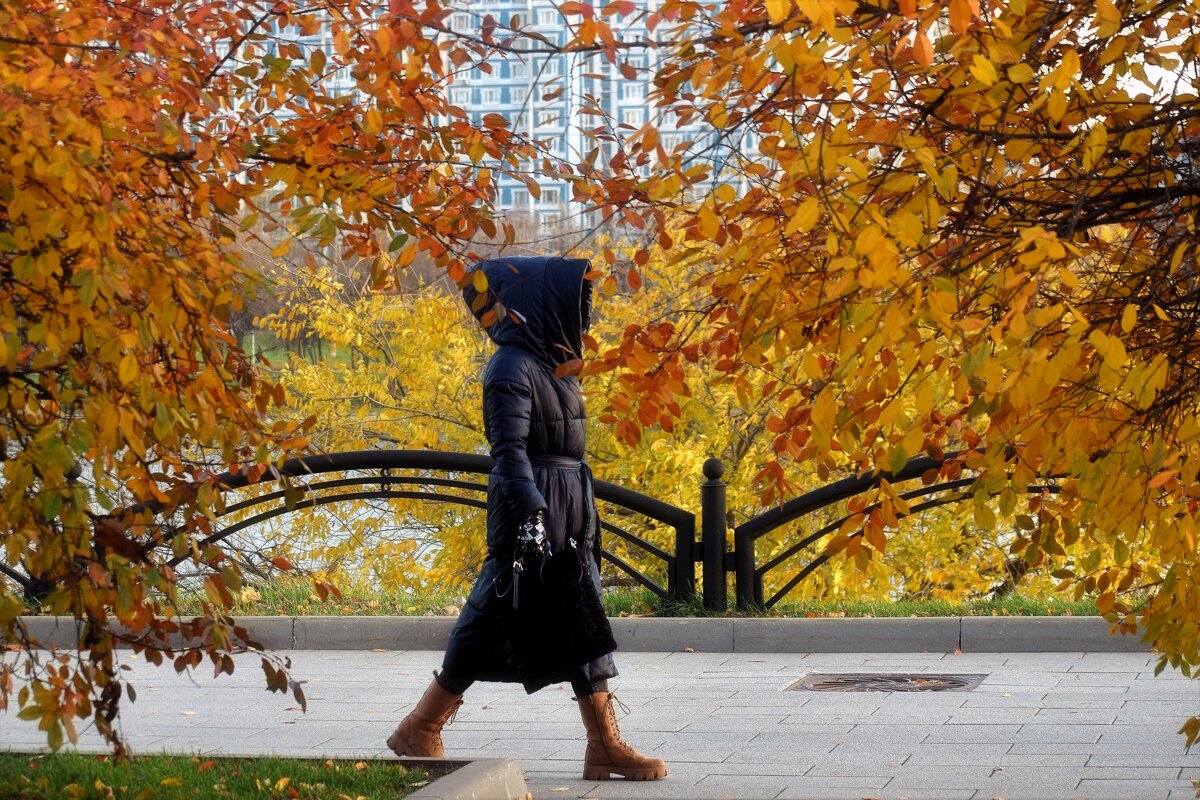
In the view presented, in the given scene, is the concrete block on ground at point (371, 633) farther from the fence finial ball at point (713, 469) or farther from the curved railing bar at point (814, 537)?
the curved railing bar at point (814, 537)

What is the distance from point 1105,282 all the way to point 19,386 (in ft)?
9.52

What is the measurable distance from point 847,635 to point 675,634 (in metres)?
1.09

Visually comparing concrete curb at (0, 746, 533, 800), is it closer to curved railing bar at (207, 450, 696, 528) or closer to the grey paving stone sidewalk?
the grey paving stone sidewalk

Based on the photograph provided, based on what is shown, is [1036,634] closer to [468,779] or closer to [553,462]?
[553,462]

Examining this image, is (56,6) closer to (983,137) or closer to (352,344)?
(983,137)

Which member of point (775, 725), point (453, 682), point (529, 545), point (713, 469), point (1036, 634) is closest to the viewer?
point (529, 545)

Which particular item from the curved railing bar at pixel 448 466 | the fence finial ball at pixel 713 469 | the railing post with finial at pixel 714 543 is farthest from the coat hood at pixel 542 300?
the fence finial ball at pixel 713 469

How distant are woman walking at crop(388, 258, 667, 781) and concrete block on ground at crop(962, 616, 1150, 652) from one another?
3683 millimetres

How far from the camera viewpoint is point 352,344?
17.0 meters

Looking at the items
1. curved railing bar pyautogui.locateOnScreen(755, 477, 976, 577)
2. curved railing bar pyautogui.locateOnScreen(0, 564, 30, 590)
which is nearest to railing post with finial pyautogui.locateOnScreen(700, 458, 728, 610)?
curved railing bar pyautogui.locateOnScreen(755, 477, 976, 577)

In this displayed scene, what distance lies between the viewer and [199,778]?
5398mm

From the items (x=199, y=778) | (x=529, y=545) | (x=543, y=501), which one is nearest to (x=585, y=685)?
(x=529, y=545)

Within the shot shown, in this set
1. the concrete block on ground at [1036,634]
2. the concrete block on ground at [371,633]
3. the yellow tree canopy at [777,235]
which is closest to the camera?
the yellow tree canopy at [777,235]

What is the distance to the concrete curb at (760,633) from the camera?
8.92 m
